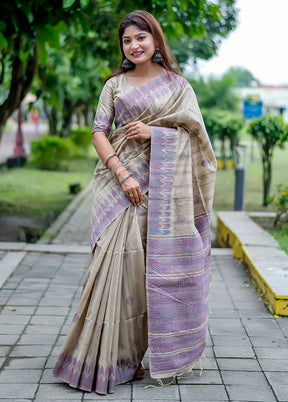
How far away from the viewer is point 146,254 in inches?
123

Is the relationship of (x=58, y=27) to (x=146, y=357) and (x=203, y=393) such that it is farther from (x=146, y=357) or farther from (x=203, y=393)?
(x=203, y=393)

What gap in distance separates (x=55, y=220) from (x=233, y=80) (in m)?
32.2

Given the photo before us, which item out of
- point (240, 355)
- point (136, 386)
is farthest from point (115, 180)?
point (240, 355)

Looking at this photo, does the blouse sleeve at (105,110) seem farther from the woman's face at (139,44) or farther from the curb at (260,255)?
the curb at (260,255)

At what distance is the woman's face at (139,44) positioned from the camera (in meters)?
3.11

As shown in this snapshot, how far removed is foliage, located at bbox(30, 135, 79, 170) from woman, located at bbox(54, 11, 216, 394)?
15377mm

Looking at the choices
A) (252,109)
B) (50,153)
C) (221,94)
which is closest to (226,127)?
(252,109)

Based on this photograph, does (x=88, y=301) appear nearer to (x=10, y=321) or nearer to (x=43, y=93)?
(x=10, y=321)

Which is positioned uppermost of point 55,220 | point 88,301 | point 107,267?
point 107,267

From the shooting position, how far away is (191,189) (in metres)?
3.15

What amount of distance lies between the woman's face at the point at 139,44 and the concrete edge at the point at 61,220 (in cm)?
474

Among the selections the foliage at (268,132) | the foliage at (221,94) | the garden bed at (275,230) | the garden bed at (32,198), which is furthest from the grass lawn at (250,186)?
the foliage at (221,94)

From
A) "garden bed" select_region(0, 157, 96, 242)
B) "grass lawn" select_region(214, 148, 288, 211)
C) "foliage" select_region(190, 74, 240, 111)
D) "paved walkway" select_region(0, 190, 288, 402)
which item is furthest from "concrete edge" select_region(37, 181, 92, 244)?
"foliage" select_region(190, 74, 240, 111)

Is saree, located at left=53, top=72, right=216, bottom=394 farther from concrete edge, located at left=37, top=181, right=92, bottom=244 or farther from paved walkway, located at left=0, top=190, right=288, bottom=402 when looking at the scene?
concrete edge, located at left=37, top=181, right=92, bottom=244
